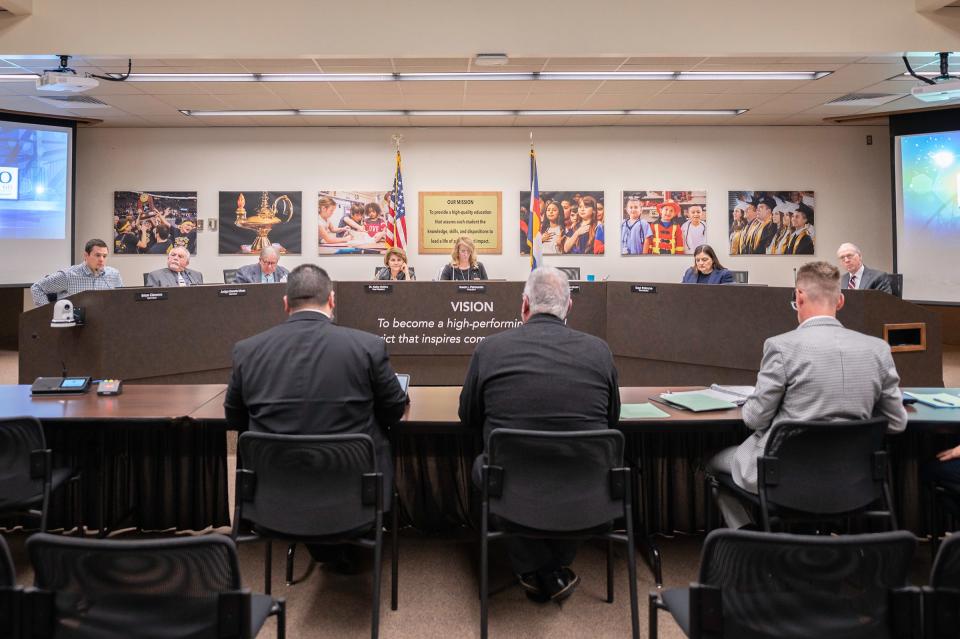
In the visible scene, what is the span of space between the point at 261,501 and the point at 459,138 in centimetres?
697

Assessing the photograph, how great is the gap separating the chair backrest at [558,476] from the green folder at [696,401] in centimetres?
70

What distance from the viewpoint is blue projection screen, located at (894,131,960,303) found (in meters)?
7.27

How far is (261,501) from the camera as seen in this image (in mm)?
2033

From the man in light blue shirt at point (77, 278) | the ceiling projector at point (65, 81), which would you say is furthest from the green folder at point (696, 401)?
the man in light blue shirt at point (77, 278)

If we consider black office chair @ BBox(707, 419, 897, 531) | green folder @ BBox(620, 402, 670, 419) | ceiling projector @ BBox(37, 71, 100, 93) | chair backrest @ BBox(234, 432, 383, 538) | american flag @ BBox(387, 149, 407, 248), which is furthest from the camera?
american flag @ BBox(387, 149, 407, 248)

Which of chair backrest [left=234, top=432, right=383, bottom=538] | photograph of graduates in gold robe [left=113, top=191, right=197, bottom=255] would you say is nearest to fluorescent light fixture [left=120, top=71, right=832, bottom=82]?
photograph of graduates in gold robe [left=113, top=191, right=197, bottom=255]

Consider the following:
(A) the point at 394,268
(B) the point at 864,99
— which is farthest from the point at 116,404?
(B) the point at 864,99

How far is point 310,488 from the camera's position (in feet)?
6.57

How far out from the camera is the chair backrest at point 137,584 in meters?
1.23

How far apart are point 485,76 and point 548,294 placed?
4.40 metres

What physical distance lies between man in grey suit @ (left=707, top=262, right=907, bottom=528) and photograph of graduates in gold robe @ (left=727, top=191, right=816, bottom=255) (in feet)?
21.5

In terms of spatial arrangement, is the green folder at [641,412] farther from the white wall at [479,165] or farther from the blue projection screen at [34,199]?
the blue projection screen at [34,199]

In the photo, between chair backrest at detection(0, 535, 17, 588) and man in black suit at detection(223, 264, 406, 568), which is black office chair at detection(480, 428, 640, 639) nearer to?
man in black suit at detection(223, 264, 406, 568)

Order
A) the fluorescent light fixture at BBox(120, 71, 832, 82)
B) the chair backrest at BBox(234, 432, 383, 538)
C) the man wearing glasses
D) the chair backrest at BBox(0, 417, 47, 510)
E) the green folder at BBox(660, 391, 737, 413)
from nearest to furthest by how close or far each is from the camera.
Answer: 1. the chair backrest at BBox(234, 432, 383, 538)
2. the chair backrest at BBox(0, 417, 47, 510)
3. the green folder at BBox(660, 391, 737, 413)
4. the man wearing glasses
5. the fluorescent light fixture at BBox(120, 71, 832, 82)
